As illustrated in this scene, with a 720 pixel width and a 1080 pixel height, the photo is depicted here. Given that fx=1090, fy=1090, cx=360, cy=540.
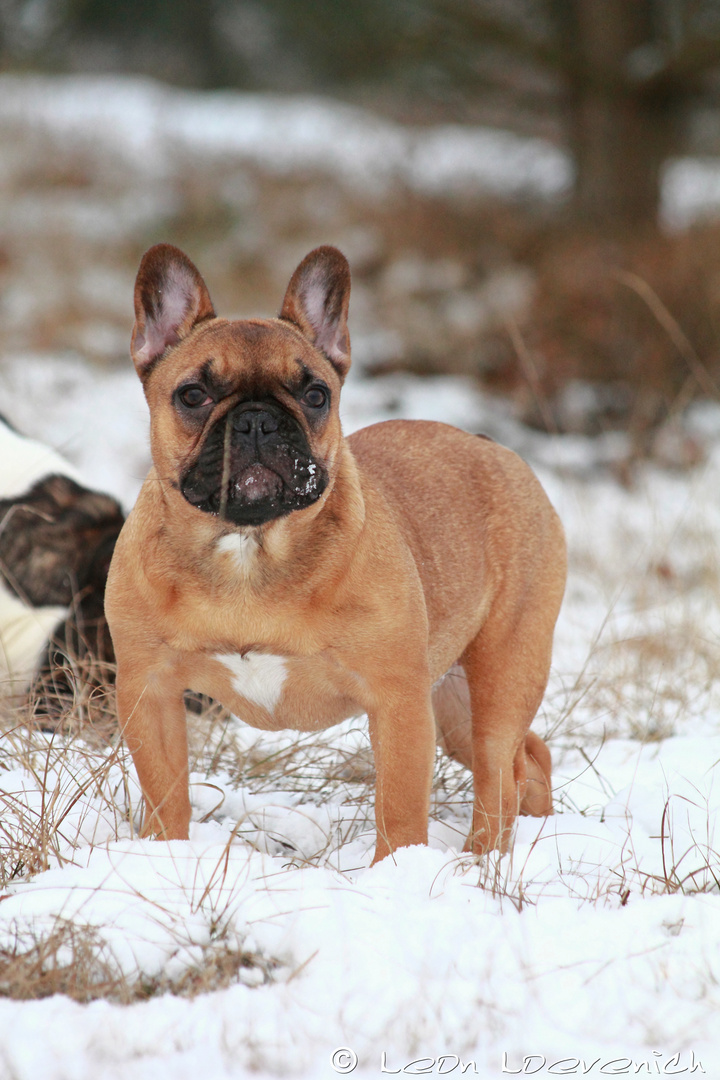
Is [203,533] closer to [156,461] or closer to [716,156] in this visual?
[156,461]

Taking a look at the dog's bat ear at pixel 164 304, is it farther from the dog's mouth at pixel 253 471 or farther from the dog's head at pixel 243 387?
the dog's mouth at pixel 253 471

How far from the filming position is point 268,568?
289 centimetres

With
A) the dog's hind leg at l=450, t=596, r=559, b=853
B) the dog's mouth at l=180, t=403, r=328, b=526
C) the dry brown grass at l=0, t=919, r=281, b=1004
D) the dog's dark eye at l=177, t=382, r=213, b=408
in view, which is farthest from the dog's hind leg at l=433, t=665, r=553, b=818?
the dry brown grass at l=0, t=919, r=281, b=1004

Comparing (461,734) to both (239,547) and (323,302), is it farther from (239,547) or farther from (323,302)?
(323,302)

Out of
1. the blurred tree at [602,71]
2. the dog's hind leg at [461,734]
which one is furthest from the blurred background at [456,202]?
the dog's hind leg at [461,734]

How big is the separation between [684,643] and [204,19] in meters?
16.4

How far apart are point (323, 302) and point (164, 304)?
0.49m

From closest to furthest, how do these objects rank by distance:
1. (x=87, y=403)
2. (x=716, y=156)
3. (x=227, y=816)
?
(x=227, y=816)
(x=87, y=403)
(x=716, y=156)

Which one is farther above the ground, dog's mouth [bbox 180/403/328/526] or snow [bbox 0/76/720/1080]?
dog's mouth [bbox 180/403/328/526]

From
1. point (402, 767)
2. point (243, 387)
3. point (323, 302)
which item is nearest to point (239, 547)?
point (243, 387)

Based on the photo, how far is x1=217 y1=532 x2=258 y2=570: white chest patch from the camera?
2.89m

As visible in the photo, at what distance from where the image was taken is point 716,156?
12.2 m

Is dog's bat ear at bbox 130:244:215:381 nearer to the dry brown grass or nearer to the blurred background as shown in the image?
the dry brown grass

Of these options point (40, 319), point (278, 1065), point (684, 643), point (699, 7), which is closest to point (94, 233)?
point (40, 319)
